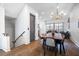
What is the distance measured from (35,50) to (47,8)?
951 millimetres

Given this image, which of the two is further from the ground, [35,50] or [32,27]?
[32,27]

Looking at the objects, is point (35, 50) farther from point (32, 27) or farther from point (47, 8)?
point (47, 8)

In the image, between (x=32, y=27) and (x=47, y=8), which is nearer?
(x=47, y=8)

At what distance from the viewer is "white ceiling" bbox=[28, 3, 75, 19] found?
2123mm

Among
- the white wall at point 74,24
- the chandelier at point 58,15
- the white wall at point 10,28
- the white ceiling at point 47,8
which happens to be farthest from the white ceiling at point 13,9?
the white wall at point 74,24

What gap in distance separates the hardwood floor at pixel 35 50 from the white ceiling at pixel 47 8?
0.66m

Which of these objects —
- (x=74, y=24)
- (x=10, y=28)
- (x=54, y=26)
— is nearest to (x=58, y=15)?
(x=54, y=26)

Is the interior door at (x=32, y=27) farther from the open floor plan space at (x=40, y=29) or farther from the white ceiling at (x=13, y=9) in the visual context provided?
the white ceiling at (x=13, y=9)

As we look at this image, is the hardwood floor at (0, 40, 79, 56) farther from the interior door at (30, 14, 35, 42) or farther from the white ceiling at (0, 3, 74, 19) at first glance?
the white ceiling at (0, 3, 74, 19)

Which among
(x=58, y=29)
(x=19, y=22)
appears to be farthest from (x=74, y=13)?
(x=19, y=22)

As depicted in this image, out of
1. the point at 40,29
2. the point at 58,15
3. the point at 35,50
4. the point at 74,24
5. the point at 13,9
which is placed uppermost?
the point at 13,9

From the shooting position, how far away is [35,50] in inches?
86.9

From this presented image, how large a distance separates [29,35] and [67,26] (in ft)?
2.87

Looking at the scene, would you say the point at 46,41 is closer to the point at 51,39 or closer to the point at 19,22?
the point at 51,39
